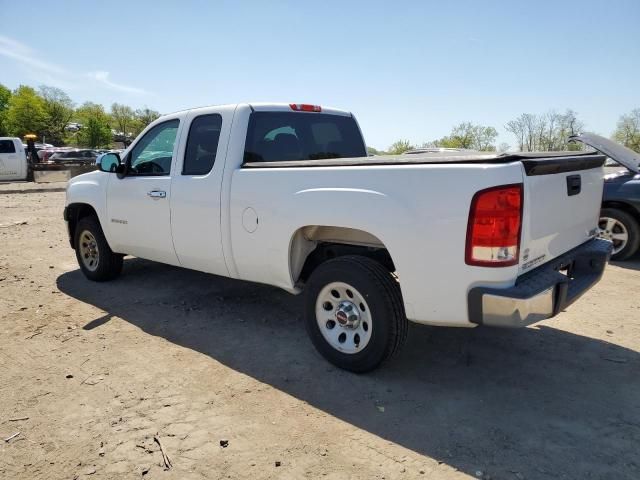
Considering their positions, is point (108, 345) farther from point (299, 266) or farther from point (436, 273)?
point (436, 273)

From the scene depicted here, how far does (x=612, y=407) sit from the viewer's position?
9.73 ft

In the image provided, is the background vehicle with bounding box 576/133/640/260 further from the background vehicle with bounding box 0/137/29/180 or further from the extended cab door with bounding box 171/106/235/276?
the background vehicle with bounding box 0/137/29/180

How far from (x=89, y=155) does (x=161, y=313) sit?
27.2 meters

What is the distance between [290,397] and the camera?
3.15m

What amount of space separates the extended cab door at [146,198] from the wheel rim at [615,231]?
19.1ft

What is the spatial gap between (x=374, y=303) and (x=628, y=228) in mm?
5204

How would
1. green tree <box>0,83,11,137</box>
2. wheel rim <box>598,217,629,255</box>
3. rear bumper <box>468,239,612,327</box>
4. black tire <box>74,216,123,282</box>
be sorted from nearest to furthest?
rear bumper <box>468,239,612,327</box>, black tire <box>74,216,123,282</box>, wheel rim <box>598,217,629,255</box>, green tree <box>0,83,11,137</box>

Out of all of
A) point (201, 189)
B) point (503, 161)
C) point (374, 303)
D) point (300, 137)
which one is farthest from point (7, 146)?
Result: point (503, 161)

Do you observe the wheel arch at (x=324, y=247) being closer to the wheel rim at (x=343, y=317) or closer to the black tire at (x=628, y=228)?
the wheel rim at (x=343, y=317)

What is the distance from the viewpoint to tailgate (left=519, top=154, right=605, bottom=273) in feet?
8.86

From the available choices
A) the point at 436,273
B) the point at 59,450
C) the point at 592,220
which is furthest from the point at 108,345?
the point at 592,220

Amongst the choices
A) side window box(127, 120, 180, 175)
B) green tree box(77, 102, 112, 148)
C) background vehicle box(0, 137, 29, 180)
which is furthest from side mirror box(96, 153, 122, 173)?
green tree box(77, 102, 112, 148)

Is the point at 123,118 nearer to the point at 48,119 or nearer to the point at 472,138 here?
the point at 48,119

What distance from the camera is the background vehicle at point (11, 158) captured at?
19.4 m
